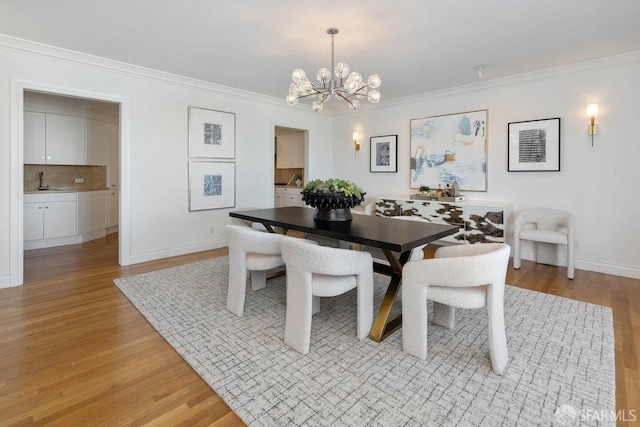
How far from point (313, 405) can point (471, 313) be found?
175 centimetres

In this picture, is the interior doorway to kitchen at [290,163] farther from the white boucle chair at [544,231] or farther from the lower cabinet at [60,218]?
the white boucle chair at [544,231]

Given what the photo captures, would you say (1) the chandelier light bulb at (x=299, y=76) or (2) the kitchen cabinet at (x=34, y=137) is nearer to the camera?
(1) the chandelier light bulb at (x=299, y=76)

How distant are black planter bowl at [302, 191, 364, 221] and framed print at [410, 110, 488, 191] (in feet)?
9.21

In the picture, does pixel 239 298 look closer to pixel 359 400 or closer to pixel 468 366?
pixel 359 400

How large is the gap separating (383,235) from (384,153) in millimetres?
3984

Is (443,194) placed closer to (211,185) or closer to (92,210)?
(211,185)

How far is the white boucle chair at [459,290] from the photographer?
6.21 ft

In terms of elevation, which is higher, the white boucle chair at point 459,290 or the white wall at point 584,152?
the white wall at point 584,152

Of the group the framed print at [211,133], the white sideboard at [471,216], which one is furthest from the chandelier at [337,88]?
the framed print at [211,133]

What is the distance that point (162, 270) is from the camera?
4.01m

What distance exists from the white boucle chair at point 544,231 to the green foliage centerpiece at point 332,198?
2.49 m

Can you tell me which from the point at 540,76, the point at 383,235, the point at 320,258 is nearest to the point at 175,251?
the point at 320,258

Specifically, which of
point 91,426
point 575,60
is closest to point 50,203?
point 91,426

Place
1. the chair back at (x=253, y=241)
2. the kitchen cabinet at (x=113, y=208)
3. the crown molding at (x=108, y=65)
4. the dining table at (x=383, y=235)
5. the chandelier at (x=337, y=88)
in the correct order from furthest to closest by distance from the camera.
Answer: the kitchen cabinet at (x=113, y=208) < the crown molding at (x=108, y=65) < the chandelier at (x=337, y=88) < the chair back at (x=253, y=241) < the dining table at (x=383, y=235)
